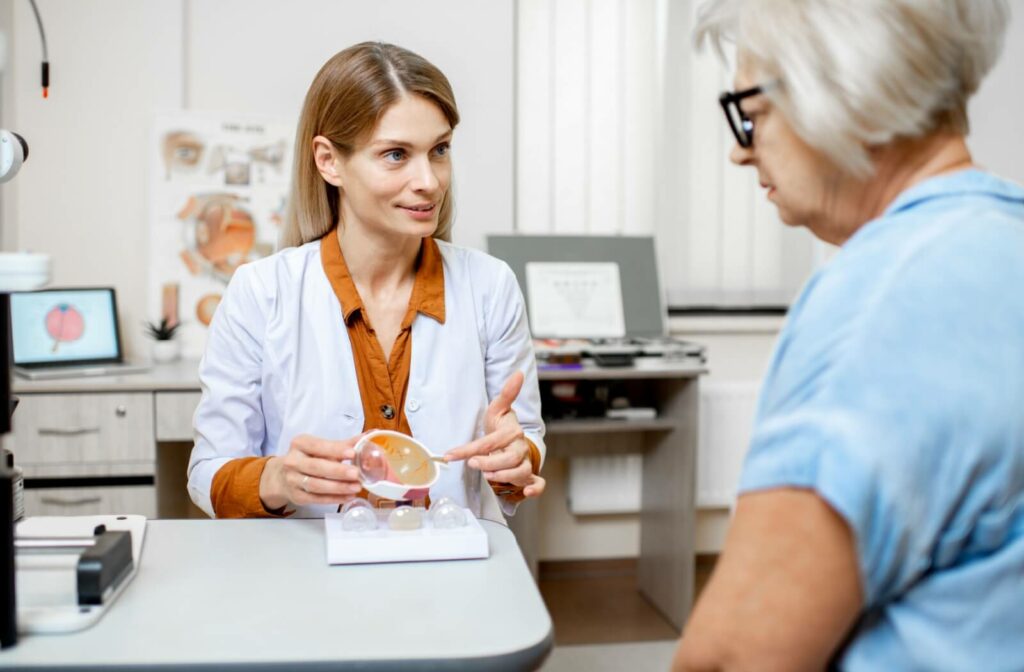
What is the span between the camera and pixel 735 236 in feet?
11.2

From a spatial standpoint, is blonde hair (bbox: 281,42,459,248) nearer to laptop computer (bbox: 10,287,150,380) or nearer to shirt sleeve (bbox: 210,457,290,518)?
shirt sleeve (bbox: 210,457,290,518)

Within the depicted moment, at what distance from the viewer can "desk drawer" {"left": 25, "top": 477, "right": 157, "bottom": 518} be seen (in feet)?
8.04

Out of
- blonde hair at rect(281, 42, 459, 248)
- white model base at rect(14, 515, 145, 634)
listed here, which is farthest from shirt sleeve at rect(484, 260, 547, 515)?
white model base at rect(14, 515, 145, 634)

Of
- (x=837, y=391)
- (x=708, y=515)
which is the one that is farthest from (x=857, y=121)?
(x=708, y=515)

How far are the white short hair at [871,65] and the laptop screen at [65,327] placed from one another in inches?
93.8

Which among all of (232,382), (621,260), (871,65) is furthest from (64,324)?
(871,65)

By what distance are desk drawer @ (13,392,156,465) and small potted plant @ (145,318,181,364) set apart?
42 centimetres

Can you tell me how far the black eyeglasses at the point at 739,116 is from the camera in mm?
895

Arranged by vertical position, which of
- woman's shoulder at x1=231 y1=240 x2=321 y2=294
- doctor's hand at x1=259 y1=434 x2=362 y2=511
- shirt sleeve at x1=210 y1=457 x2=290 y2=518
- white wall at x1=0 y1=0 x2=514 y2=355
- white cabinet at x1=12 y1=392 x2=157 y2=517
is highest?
white wall at x1=0 y1=0 x2=514 y2=355

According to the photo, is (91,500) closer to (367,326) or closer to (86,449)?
(86,449)

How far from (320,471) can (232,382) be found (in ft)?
1.26

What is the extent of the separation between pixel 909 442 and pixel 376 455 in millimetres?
711

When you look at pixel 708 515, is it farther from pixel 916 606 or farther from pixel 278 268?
pixel 916 606

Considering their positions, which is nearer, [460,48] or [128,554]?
[128,554]
